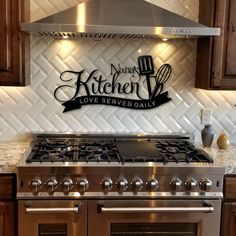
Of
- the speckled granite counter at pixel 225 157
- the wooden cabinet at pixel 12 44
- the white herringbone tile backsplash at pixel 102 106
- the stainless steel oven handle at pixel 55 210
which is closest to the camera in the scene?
the stainless steel oven handle at pixel 55 210

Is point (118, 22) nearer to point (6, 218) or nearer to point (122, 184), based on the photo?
point (122, 184)

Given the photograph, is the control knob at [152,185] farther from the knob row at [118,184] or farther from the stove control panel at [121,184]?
the stove control panel at [121,184]

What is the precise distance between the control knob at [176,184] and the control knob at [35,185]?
0.69 meters

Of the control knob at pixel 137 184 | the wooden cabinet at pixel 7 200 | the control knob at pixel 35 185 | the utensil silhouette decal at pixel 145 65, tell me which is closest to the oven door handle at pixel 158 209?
the control knob at pixel 137 184

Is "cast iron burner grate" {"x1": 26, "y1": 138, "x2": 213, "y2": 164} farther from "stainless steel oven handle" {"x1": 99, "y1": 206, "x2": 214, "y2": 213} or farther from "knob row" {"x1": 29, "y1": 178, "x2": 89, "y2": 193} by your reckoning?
"stainless steel oven handle" {"x1": 99, "y1": 206, "x2": 214, "y2": 213}

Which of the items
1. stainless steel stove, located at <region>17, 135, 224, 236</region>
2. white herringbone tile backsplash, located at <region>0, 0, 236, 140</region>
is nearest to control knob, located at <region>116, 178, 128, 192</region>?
stainless steel stove, located at <region>17, 135, 224, 236</region>

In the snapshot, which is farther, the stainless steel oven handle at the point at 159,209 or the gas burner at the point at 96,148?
the gas burner at the point at 96,148

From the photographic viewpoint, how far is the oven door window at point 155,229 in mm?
1930

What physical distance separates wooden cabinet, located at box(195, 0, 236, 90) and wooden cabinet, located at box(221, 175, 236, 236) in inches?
25.1

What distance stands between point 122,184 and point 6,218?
65 centimetres

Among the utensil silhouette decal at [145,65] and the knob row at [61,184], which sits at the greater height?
the utensil silhouette decal at [145,65]

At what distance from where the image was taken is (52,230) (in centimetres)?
189

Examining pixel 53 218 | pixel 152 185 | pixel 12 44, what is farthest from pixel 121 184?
pixel 12 44

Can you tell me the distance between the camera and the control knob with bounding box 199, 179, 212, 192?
1.92 meters
